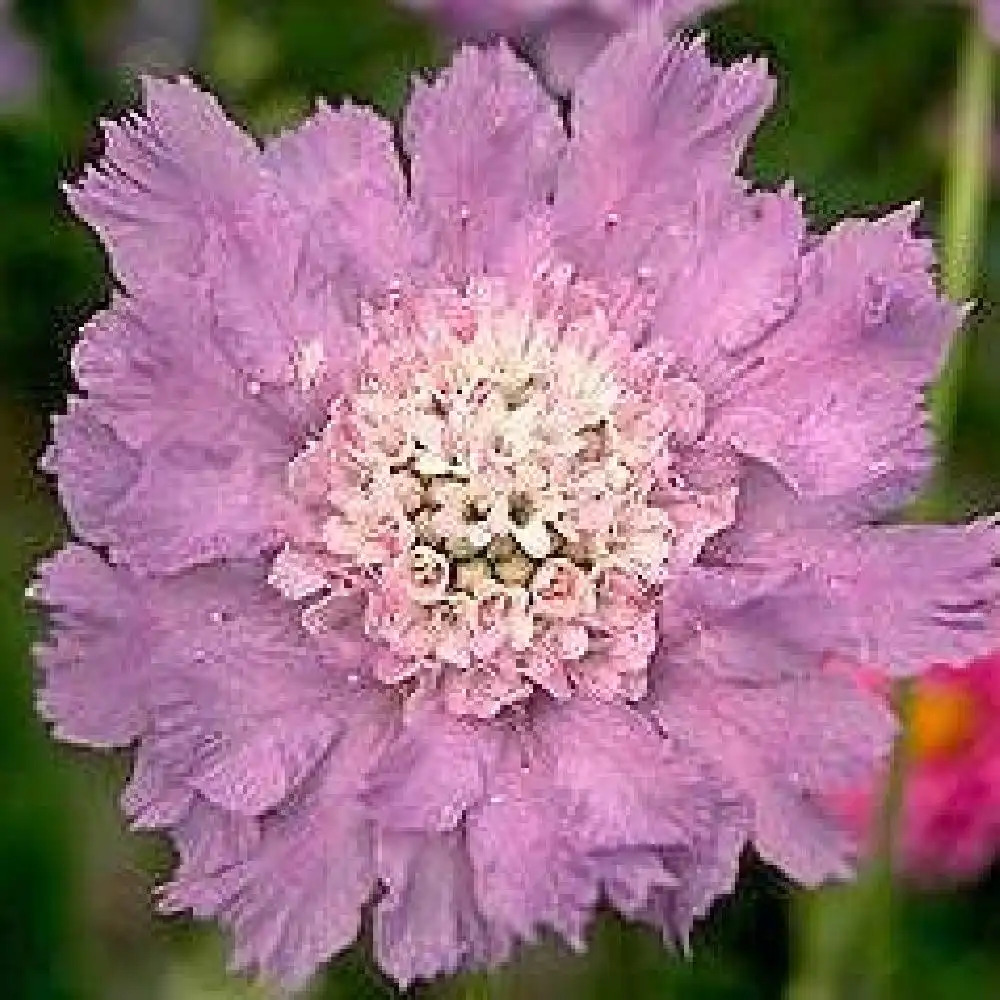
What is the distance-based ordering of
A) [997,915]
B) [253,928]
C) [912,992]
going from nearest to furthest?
[253,928] < [912,992] < [997,915]

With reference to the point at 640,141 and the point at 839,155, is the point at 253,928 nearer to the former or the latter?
the point at 640,141

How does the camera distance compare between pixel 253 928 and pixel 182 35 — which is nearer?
pixel 253 928

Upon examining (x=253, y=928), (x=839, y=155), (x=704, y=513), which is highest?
(x=839, y=155)

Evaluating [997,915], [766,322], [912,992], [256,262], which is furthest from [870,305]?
[997,915]

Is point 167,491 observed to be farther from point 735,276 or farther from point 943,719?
point 943,719

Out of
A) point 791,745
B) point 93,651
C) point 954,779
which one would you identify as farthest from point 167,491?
point 954,779

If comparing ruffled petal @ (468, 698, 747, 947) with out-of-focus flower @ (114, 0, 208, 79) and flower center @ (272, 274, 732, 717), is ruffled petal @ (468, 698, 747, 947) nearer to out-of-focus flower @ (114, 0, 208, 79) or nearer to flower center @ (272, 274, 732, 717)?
flower center @ (272, 274, 732, 717)

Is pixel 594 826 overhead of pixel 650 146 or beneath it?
beneath
